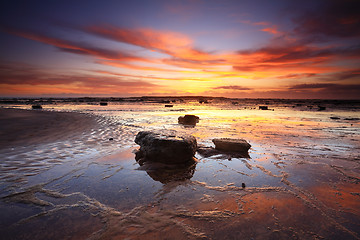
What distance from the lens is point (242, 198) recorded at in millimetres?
3654

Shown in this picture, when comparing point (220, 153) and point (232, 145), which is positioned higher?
point (232, 145)

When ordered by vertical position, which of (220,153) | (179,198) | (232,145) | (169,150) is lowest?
(179,198)

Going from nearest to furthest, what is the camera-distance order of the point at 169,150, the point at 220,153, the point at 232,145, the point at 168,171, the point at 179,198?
the point at 179,198
the point at 168,171
the point at 169,150
the point at 220,153
the point at 232,145

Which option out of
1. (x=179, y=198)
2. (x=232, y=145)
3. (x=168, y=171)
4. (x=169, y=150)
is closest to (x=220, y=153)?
(x=232, y=145)

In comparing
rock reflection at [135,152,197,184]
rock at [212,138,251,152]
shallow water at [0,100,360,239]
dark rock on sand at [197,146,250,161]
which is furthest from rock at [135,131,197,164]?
rock at [212,138,251,152]

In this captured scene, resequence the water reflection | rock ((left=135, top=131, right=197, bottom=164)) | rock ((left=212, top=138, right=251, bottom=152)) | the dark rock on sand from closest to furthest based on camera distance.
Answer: the water reflection
rock ((left=135, top=131, right=197, bottom=164))
the dark rock on sand
rock ((left=212, top=138, right=251, bottom=152))

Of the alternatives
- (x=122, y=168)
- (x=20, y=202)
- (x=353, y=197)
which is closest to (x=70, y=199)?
(x=20, y=202)

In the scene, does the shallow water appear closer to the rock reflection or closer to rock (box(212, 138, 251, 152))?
the rock reflection

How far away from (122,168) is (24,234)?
8.76 ft

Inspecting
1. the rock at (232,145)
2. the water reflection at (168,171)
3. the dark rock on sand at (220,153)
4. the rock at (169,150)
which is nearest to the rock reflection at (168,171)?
the water reflection at (168,171)

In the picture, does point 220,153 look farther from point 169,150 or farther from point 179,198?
point 179,198

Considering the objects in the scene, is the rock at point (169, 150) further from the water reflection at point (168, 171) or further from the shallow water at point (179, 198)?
the shallow water at point (179, 198)

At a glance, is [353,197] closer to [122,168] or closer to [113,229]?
[113,229]

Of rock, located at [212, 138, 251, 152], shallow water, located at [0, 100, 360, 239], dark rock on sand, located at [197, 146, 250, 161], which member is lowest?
shallow water, located at [0, 100, 360, 239]
